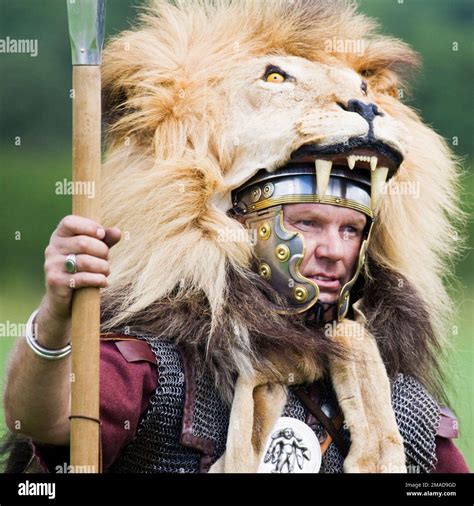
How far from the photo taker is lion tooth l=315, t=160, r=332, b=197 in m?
3.91

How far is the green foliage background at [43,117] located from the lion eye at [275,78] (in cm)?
273

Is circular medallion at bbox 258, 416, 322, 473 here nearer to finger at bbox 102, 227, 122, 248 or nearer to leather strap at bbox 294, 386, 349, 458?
leather strap at bbox 294, 386, 349, 458

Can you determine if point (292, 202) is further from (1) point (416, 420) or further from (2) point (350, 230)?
(1) point (416, 420)

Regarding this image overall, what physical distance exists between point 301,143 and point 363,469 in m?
0.93

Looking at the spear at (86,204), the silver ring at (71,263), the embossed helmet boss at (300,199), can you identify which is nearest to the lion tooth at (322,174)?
the embossed helmet boss at (300,199)

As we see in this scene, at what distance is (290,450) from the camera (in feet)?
12.5

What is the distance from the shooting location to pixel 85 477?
3504 millimetres

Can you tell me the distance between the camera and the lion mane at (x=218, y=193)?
3846 mm

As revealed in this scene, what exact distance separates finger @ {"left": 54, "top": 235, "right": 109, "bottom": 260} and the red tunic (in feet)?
1.37

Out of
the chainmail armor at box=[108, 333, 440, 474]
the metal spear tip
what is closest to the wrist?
the chainmail armor at box=[108, 333, 440, 474]

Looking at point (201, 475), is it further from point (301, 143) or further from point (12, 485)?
point (301, 143)

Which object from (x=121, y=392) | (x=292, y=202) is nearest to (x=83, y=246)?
(x=121, y=392)

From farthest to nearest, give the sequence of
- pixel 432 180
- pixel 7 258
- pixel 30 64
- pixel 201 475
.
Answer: pixel 30 64, pixel 7 258, pixel 432 180, pixel 201 475

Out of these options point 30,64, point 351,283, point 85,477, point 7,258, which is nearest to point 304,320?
point 351,283
